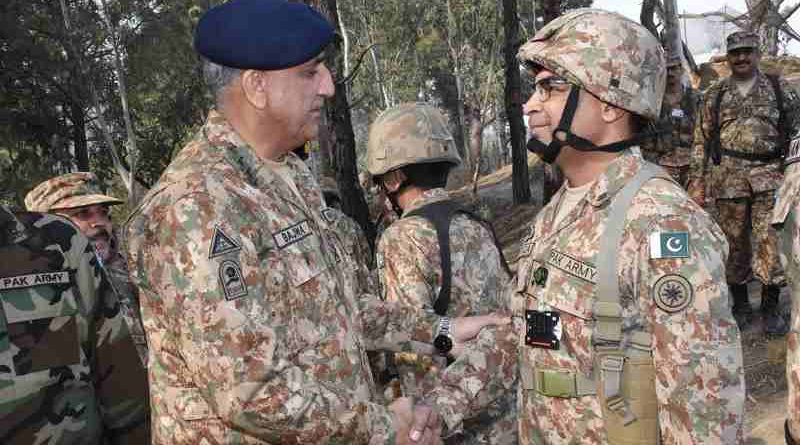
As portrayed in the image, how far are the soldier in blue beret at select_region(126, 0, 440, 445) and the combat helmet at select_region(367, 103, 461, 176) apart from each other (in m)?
1.18

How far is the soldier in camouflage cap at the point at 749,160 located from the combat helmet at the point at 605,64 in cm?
439

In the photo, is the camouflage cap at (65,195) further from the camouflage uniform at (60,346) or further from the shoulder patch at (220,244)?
the shoulder patch at (220,244)

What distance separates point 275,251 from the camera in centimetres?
194

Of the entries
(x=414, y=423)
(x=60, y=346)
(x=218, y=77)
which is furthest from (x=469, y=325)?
(x=60, y=346)

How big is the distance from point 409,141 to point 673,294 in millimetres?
1694

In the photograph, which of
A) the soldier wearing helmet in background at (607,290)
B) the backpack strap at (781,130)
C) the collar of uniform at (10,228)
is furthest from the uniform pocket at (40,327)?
the backpack strap at (781,130)

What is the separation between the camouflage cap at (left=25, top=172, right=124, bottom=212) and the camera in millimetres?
4793

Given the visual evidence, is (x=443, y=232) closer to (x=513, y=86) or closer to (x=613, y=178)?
(x=613, y=178)

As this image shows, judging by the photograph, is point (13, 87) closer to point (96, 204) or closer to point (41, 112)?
point (41, 112)

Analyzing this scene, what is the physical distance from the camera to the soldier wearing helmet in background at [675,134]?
830 centimetres

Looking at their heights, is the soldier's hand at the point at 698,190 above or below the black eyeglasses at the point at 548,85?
below

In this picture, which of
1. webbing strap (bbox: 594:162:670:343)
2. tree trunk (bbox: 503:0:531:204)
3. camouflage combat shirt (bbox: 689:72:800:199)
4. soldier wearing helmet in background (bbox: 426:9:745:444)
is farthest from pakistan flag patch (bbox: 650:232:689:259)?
tree trunk (bbox: 503:0:531:204)

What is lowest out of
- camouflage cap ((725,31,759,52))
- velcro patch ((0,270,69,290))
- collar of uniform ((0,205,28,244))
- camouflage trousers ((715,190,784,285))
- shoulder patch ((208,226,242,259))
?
camouflage trousers ((715,190,784,285))

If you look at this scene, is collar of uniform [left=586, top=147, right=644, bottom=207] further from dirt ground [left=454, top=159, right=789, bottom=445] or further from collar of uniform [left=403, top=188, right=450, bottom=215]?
collar of uniform [left=403, top=188, right=450, bottom=215]
